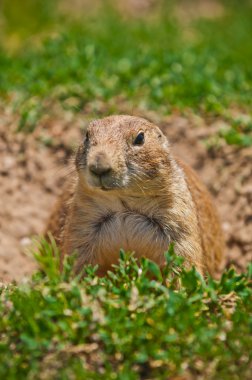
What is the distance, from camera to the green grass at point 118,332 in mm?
3570

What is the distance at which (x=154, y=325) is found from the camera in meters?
3.73

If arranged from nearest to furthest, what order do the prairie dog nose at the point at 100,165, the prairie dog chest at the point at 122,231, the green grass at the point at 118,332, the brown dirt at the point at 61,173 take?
the green grass at the point at 118,332
the prairie dog nose at the point at 100,165
the prairie dog chest at the point at 122,231
the brown dirt at the point at 61,173

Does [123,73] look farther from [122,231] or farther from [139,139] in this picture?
[122,231]

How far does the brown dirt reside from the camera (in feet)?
22.1

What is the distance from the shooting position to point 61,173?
7414 millimetres

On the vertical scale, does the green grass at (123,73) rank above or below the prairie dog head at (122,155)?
above

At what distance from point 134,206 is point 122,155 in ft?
1.49

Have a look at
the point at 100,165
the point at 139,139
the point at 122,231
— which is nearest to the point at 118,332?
the point at 100,165

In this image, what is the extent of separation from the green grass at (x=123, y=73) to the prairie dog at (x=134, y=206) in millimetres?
2367

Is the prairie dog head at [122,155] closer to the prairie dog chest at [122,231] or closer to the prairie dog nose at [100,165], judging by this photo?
the prairie dog nose at [100,165]

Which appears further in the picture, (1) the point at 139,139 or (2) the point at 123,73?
(2) the point at 123,73

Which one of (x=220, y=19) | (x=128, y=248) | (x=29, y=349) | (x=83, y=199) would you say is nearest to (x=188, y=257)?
(x=128, y=248)

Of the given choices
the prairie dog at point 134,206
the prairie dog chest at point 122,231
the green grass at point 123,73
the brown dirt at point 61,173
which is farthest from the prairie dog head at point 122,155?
the green grass at point 123,73

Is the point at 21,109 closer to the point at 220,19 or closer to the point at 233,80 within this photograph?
the point at 233,80
